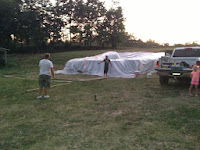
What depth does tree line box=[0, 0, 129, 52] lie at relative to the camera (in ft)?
116

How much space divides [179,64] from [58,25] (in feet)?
111

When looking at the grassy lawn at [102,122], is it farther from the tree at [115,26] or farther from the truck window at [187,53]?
the tree at [115,26]

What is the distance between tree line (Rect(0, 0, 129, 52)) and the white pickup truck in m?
31.6

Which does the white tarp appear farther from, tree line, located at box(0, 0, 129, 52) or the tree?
the tree

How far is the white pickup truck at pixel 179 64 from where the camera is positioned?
778 centimetres

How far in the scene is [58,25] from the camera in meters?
38.9

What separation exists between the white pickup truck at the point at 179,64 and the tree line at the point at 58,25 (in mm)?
31608

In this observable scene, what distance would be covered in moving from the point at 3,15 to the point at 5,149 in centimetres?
3558

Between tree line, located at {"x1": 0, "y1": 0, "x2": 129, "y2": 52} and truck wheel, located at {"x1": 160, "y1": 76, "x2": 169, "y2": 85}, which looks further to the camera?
tree line, located at {"x1": 0, "y1": 0, "x2": 129, "y2": 52}

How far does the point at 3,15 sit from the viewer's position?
1330 inches

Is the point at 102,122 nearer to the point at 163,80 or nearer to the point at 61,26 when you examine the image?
the point at 163,80

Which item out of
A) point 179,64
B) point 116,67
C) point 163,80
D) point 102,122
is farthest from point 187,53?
point 102,122

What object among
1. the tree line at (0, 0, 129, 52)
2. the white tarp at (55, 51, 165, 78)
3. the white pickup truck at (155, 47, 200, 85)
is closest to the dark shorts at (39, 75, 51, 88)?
Result: the white pickup truck at (155, 47, 200, 85)

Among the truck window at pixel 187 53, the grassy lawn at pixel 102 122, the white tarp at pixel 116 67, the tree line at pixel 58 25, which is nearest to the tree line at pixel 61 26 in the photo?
the tree line at pixel 58 25
